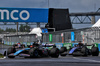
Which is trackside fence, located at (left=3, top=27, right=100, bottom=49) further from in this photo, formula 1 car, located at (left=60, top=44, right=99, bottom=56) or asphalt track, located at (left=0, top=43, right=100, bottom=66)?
asphalt track, located at (left=0, top=43, right=100, bottom=66)

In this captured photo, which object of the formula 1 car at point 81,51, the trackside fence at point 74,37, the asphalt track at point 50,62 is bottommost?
the asphalt track at point 50,62

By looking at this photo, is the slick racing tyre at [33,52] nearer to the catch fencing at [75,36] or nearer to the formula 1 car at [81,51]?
the formula 1 car at [81,51]

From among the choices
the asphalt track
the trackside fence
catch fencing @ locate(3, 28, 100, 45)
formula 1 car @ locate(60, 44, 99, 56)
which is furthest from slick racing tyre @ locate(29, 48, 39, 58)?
catch fencing @ locate(3, 28, 100, 45)

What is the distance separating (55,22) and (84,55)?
31404 millimetres

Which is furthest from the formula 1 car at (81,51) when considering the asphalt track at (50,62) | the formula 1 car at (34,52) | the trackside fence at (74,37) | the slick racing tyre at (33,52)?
the trackside fence at (74,37)

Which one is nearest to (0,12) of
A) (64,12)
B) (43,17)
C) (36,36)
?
(43,17)

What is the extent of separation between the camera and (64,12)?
51.8 meters

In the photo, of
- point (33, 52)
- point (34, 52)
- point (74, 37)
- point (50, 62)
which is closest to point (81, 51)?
point (34, 52)

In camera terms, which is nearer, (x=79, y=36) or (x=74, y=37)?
(x=79, y=36)

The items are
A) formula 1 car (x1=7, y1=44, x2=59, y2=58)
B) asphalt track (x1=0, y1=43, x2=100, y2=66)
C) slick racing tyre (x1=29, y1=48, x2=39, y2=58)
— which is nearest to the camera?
asphalt track (x1=0, y1=43, x2=100, y2=66)

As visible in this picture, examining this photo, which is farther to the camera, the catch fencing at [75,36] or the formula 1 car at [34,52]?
the catch fencing at [75,36]

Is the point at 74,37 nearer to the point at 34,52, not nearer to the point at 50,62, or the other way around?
the point at 34,52

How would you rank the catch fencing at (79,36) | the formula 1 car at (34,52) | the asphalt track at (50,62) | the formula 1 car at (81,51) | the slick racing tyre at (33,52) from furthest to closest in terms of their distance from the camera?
Answer: the catch fencing at (79,36), the formula 1 car at (81,51), the formula 1 car at (34,52), the slick racing tyre at (33,52), the asphalt track at (50,62)

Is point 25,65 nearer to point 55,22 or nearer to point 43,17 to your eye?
point 43,17
